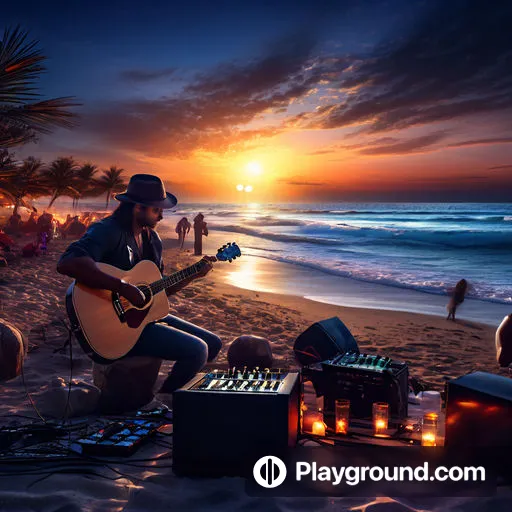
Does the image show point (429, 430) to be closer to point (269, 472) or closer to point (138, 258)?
point (269, 472)

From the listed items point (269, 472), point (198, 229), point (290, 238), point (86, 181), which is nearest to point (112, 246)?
point (269, 472)

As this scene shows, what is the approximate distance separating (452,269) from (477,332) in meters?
10.2

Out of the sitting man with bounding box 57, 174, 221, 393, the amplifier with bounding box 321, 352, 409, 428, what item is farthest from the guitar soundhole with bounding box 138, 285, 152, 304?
the amplifier with bounding box 321, 352, 409, 428

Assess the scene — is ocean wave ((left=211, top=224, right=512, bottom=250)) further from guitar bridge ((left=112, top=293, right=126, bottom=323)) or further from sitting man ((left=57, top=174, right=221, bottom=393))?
guitar bridge ((left=112, top=293, right=126, bottom=323))

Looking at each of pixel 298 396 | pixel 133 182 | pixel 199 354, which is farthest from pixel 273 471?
pixel 133 182

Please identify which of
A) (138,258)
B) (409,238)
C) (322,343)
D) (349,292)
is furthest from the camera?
(409,238)

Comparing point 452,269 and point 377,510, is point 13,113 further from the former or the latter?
A: point 452,269

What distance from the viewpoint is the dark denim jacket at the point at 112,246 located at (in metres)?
3.68

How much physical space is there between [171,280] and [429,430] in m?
Result: 2.50

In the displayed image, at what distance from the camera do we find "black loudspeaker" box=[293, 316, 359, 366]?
15.3 ft

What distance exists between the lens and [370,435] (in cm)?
354

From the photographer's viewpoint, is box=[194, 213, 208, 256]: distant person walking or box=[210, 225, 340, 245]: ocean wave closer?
box=[194, 213, 208, 256]: distant person walking

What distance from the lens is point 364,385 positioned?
12.3 feet

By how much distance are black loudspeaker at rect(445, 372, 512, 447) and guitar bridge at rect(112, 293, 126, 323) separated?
8.30 ft
